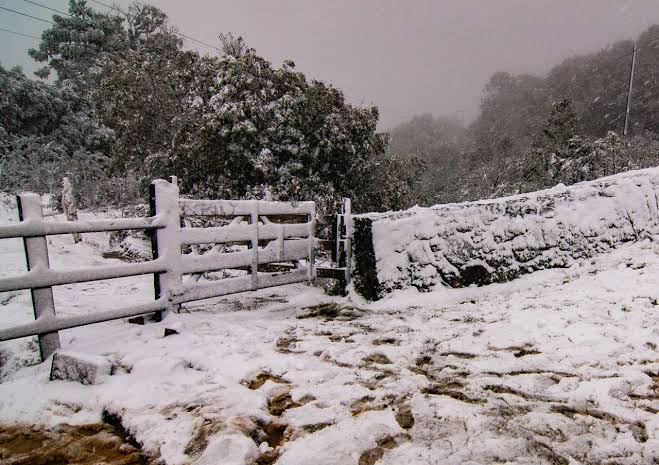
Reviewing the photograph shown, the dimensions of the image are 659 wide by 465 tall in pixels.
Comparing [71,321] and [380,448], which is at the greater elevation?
[71,321]

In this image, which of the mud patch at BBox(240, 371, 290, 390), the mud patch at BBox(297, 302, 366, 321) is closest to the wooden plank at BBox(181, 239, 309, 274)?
the mud patch at BBox(297, 302, 366, 321)

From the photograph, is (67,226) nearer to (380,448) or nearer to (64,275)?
(64,275)

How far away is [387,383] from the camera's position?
2514 millimetres

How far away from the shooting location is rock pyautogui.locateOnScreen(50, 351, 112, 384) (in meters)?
2.55

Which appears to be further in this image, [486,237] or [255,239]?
[486,237]

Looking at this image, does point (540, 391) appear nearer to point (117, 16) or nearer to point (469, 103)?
point (117, 16)

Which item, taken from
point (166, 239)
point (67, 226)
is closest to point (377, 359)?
point (166, 239)

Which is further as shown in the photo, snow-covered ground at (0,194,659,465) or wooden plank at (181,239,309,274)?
wooden plank at (181,239,309,274)

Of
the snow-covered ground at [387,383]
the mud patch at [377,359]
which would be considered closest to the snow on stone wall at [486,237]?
the snow-covered ground at [387,383]

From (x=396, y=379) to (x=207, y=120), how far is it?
11.0 metres

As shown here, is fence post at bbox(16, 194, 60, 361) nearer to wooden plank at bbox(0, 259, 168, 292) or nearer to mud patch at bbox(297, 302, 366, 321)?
wooden plank at bbox(0, 259, 168, 292)

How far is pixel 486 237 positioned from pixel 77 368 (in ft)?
15.4

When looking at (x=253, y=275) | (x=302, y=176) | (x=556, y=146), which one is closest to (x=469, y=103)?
(x=556, y=146)

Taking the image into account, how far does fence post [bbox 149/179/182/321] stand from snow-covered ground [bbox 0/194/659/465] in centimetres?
32
